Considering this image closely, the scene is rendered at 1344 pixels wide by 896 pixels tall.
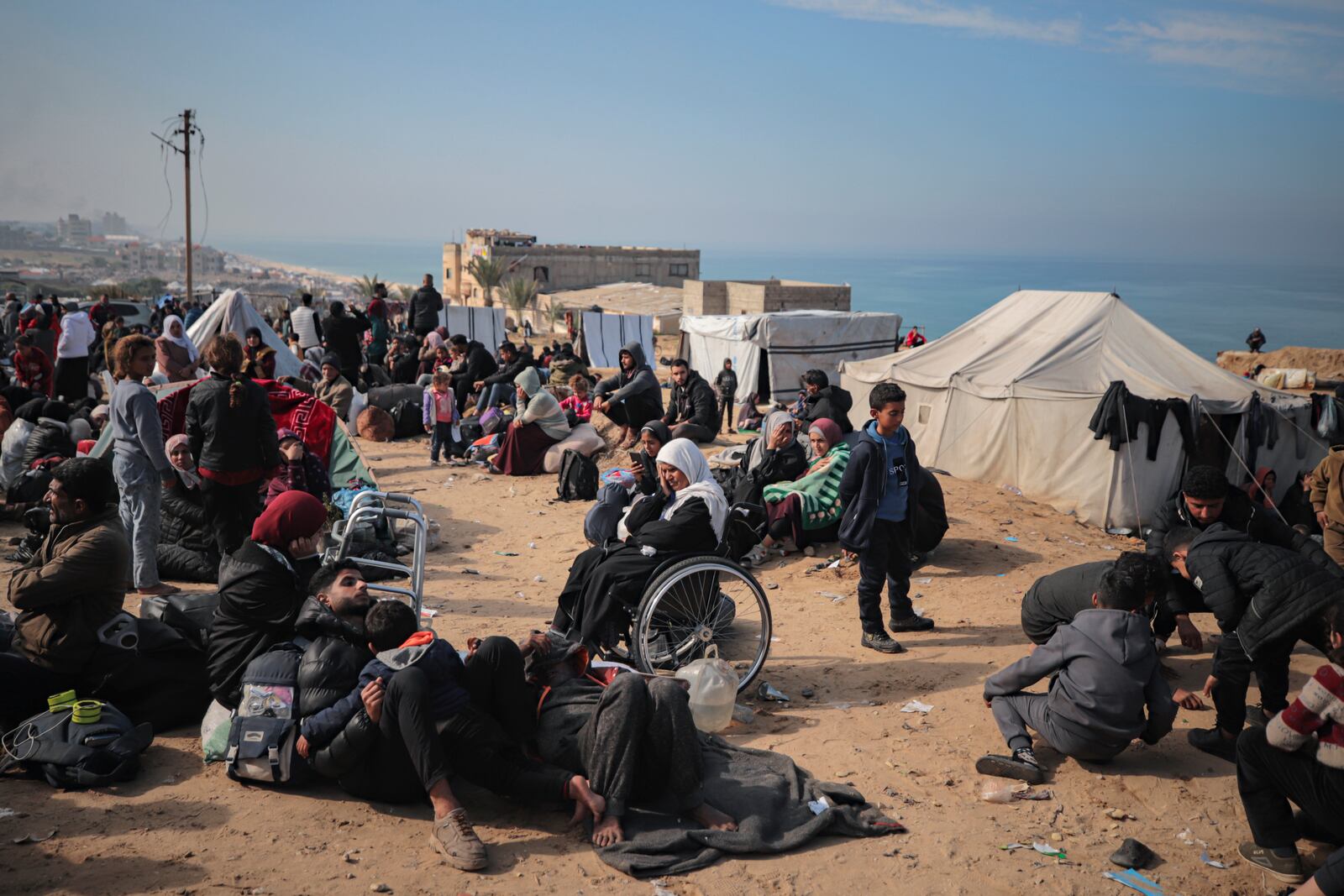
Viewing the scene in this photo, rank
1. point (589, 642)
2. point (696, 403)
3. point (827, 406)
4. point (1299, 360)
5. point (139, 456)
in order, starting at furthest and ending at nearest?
point (1299, 360), point (696, 403), point (827, 406), point (139, 456), point (589, 642)

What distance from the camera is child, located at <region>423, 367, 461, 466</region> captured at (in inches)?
465

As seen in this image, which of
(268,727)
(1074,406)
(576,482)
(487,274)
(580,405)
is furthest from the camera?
(487,274)

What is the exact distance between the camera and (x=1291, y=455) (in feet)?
36.6

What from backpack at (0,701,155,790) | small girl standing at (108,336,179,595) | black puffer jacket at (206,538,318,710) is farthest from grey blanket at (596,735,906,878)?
small girl standing at (108,336,179,595)

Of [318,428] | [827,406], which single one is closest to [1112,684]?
[827,406]

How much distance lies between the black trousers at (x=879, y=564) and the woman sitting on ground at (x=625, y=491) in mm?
1552

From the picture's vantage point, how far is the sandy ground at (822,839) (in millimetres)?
3289

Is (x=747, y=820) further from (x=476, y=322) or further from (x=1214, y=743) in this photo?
(x=476, y=322)

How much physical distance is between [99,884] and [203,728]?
966 mm

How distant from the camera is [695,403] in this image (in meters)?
12.5

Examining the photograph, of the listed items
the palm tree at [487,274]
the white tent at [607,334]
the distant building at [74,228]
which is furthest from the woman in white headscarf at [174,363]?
the distant building at [74,228]

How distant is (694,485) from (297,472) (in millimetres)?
3860

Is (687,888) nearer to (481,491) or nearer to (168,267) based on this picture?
(481,491)

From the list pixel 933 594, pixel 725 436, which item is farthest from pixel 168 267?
pixel 933 594
